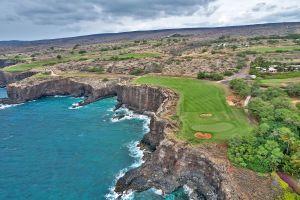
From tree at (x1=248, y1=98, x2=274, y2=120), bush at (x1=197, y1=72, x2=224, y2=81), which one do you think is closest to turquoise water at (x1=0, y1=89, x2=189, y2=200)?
tree at (x1=248, y1=98, x2=274, y2=120)

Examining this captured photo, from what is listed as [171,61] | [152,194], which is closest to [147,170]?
[152,194]

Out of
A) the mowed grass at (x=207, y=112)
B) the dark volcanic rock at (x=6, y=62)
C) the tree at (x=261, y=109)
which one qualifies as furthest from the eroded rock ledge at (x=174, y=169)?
the dark volcanic rock at (x=6, y=62)

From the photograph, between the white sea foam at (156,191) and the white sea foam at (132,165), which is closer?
the white sea foam at (156,191)

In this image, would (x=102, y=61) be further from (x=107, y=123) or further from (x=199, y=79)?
(x=107, y=123)

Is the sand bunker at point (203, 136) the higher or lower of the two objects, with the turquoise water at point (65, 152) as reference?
higher

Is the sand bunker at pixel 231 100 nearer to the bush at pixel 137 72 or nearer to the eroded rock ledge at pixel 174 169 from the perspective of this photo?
the eroded rock ledge at pixel 174 169

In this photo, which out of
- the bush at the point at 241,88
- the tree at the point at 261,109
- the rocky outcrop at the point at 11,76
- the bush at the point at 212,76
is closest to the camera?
the tree at the point at 261,109
